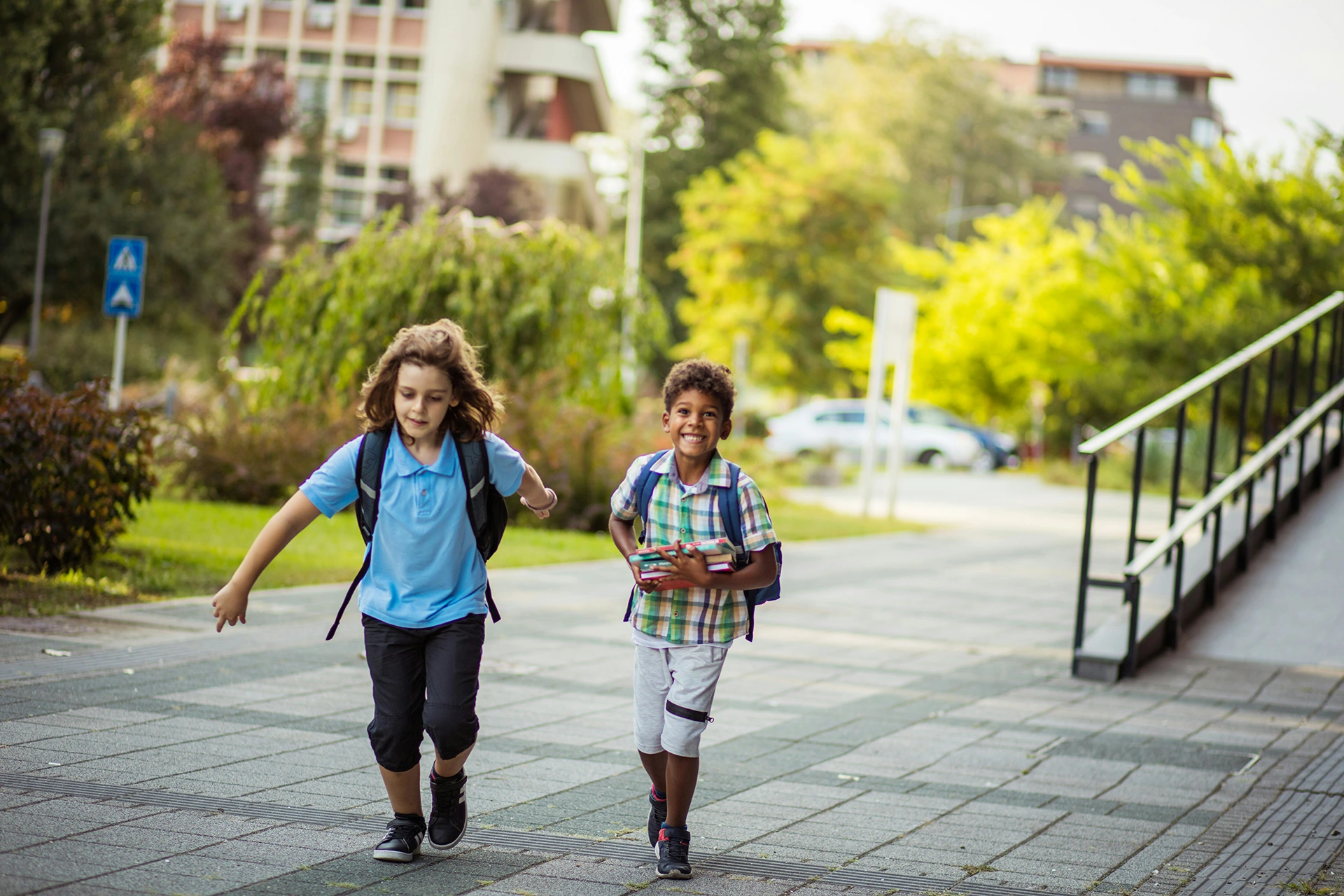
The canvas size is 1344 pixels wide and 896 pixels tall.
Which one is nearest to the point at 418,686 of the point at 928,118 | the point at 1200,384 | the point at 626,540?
the point at 626,540

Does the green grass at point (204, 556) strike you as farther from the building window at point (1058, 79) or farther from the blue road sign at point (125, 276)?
the building window at point (1058, 79)

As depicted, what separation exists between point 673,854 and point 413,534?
3.66ft

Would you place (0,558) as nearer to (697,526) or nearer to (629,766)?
(629,766)

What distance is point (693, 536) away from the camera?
13.6 feet

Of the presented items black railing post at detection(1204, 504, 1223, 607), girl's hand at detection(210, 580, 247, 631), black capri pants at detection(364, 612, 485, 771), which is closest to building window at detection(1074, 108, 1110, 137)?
black railing post at detection(1204, 504, 1223, 607)

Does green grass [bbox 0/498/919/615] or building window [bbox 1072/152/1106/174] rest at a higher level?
building window [bbox 1072/152/1106/174]

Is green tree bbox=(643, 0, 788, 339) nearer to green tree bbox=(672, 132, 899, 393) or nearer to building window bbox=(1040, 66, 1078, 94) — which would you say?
green tree bbox=(672, 132, 899, 393)

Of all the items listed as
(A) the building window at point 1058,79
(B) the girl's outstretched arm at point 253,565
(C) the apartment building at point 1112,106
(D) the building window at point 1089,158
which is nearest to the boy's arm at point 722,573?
(B) the girl's outstretched arm at point 253,565

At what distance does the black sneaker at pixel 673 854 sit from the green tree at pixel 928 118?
60.5 meters

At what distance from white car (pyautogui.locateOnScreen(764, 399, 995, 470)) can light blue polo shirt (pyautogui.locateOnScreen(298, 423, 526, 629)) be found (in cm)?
3257

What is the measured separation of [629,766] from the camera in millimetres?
5465

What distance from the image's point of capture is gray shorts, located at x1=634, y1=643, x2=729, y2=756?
4.08 m

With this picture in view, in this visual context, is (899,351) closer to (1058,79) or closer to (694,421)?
(694,421)

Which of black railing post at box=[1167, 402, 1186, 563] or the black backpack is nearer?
the black backpack
